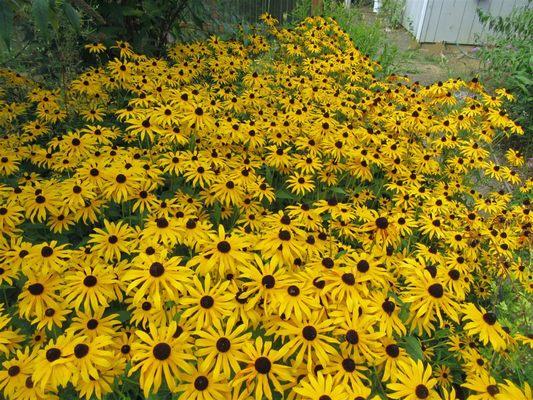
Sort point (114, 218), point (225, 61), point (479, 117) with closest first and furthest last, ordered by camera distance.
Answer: point (114, 218) → point (479, 117) → point (225, 61)

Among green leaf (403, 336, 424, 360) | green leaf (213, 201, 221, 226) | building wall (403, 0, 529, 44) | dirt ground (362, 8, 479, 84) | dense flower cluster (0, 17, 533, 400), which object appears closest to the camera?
dense flower cluster (0, 17, 533, 400)

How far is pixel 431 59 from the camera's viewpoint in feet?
29.1

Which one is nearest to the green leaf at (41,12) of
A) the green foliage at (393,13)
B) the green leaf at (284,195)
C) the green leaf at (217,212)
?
the green leaf at (217,212)

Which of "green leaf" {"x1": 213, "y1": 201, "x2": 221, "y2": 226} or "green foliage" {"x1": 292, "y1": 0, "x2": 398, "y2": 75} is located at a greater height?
"green foliage" {"x1": 292, "y1": 0, "x2": 398, "y2": 75}

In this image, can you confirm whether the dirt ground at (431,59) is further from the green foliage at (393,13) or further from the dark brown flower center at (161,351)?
the dark brown flower center at (161,351)

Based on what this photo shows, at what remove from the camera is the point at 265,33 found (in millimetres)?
6629

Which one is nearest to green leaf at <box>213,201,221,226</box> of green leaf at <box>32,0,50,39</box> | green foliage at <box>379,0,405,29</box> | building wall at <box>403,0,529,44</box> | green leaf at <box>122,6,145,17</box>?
green leaf at <box>32,0,50,39</box>

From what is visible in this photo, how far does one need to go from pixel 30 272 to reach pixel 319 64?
378cm

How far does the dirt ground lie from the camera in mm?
7695

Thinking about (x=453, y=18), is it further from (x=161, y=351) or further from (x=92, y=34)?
(x=161, y=351)

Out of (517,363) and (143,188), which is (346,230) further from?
(143,188)

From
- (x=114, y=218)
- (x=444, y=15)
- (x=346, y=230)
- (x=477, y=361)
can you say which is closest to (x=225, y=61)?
(x=114, y=218)

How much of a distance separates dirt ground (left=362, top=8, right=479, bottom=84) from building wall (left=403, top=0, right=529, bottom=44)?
0.65ft

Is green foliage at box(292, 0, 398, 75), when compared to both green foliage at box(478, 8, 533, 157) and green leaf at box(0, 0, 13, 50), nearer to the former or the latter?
green foliage at box(478, 8, 533, 157)
